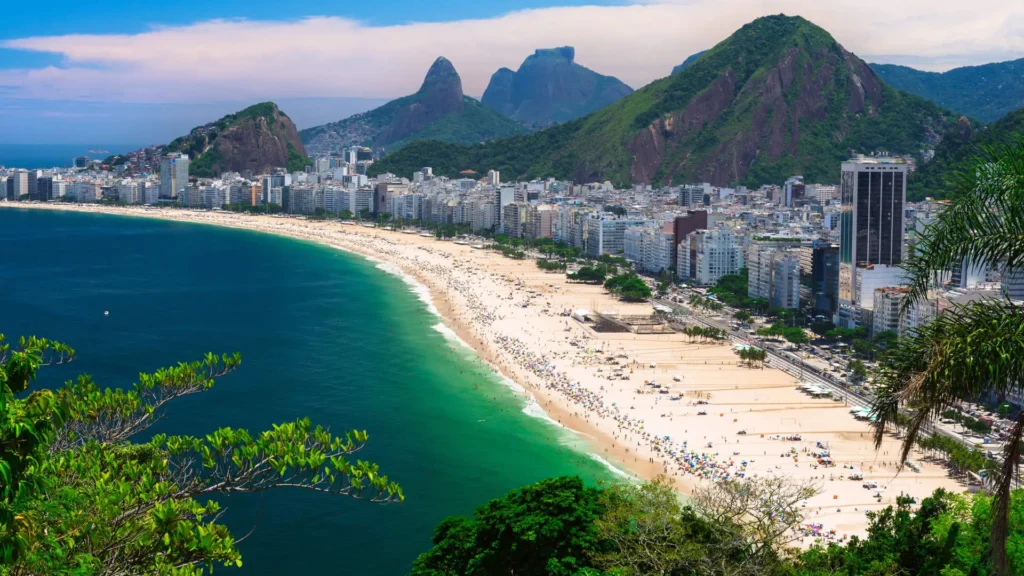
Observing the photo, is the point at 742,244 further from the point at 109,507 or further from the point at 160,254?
the point at 109,507

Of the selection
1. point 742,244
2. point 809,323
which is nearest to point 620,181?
point 742,244

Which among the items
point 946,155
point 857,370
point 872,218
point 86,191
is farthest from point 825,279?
point 86,191

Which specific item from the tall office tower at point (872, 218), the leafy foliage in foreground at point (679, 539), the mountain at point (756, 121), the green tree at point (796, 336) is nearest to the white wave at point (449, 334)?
the green tree at point (796, 336)

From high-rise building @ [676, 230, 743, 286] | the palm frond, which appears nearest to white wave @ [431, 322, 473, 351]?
high-rise building @ [676, 230, 743, 286]

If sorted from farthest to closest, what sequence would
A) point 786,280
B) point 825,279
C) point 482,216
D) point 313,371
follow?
point 482,216
point 786,280
point 825,279
point 313,371

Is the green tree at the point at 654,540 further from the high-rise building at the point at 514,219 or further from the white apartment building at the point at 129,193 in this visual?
the white apartment building at the point at 129,193

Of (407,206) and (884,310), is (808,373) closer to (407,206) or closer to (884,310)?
(884,310)
